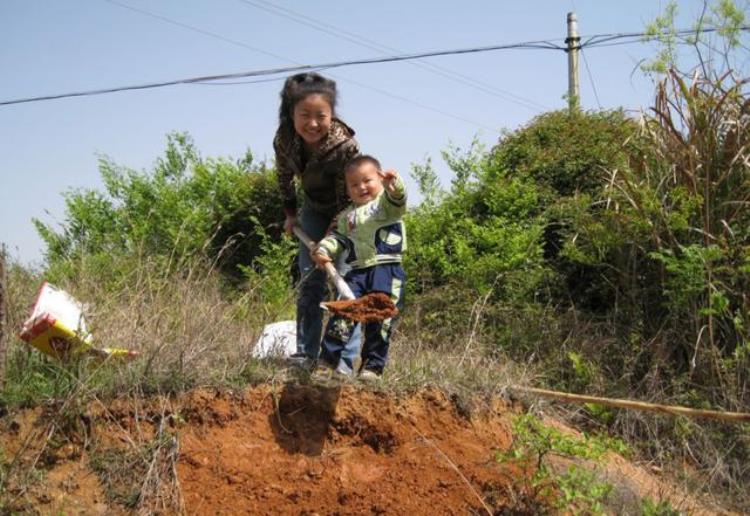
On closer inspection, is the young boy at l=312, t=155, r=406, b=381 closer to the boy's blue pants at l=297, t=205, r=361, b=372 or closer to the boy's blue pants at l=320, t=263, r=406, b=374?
the boy's blue pants at l=320, t=263, r=406, b=374

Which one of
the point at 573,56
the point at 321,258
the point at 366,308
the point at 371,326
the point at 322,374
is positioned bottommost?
the point at 322,374

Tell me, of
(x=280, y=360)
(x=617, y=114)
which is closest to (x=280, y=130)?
(x=280, y=360)

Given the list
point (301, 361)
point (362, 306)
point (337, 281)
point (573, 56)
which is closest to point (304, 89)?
point (337, 281)

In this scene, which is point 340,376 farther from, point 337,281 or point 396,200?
point 396,200

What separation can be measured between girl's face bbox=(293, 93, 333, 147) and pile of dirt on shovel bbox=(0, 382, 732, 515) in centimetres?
143

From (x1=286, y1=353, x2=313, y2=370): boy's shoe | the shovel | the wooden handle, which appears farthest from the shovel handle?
the wooden handle

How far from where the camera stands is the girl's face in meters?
4.23

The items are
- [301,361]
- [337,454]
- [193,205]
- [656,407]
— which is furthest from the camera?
[193,205]

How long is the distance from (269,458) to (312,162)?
1694 mm

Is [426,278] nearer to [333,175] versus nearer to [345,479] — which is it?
[333,175]

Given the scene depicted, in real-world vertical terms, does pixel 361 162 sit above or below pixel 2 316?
above

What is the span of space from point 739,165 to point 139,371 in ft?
14.1

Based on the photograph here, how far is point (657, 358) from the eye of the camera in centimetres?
524

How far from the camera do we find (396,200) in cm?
409
